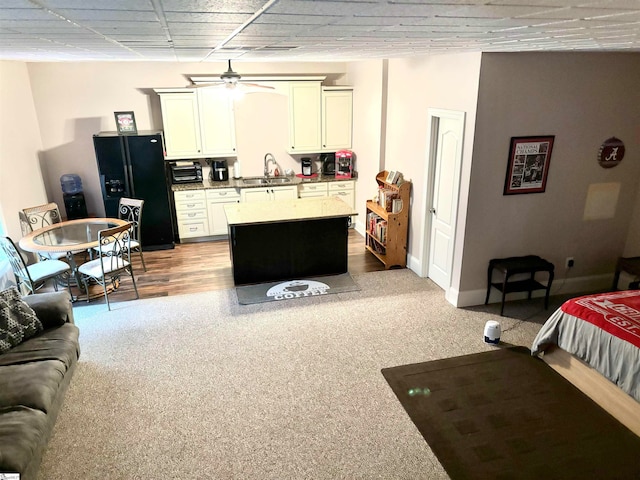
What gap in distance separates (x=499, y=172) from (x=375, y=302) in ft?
6.17

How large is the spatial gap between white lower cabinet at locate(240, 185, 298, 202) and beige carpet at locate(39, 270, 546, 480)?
6.90 ft

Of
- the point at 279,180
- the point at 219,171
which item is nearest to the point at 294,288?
the point at 279,180

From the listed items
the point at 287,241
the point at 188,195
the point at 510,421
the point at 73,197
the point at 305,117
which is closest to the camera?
the point at 510,421

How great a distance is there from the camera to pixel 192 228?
6.74 m

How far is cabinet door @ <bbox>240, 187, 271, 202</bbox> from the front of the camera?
6762 millimetres

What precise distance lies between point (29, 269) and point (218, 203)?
2740mm

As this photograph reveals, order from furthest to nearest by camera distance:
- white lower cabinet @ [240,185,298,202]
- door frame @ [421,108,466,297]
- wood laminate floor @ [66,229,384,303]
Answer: white lower cabinet @ [240,185,298,202] → wood laminate floor @ [66,229,384,303] → door frame @ [421,108,466,297]

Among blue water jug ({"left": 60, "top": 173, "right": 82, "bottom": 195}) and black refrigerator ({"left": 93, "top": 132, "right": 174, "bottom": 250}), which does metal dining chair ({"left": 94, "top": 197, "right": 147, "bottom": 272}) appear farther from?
blue water jug ({"left": 60, "top": 173, "right": 82, "bottom": 195})

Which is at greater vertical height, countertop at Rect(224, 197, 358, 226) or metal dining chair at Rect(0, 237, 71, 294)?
countertop at Rect(224, 197, 358, 226)

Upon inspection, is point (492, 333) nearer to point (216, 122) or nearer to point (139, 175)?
point (216, 122)

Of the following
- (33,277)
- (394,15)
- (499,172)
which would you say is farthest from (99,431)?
(499,172)

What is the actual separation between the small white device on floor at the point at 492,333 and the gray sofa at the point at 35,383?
139 inches

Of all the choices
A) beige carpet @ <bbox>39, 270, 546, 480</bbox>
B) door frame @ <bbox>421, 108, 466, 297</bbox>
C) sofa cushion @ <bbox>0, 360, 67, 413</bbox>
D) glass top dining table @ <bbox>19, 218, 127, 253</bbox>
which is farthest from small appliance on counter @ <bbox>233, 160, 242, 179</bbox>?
sofa cushion @ <bbox>0, 360, 67, 413</bbox>

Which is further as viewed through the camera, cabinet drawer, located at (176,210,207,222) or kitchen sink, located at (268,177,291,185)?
kitchen sink, located at (268,177,291,185)
